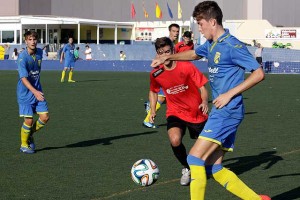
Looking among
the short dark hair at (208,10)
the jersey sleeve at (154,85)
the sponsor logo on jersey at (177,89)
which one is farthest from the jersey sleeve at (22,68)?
the short dark hair at (208,10)

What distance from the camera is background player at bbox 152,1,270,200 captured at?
Result: 6910 mm

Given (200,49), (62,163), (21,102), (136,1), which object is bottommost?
(62,163)

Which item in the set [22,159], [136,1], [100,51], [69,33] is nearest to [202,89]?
[22,159]

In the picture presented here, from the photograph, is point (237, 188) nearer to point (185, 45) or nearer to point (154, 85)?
point (154, 85)

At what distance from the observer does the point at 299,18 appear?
7956cm

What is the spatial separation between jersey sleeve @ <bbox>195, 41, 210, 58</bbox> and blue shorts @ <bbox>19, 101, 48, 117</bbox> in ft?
15.4

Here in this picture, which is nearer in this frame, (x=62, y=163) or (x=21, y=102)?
(x=62, y=163)

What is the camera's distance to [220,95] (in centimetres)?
691

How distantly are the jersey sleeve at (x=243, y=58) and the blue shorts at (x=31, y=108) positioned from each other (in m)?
5.30

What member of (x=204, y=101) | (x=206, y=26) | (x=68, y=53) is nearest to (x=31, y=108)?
(x=204, y=101)

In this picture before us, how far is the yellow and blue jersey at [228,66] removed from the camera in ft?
22.9

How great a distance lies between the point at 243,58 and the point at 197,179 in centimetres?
114

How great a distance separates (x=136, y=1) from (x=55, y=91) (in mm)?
52045

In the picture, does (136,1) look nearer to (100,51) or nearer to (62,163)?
(100,51)
